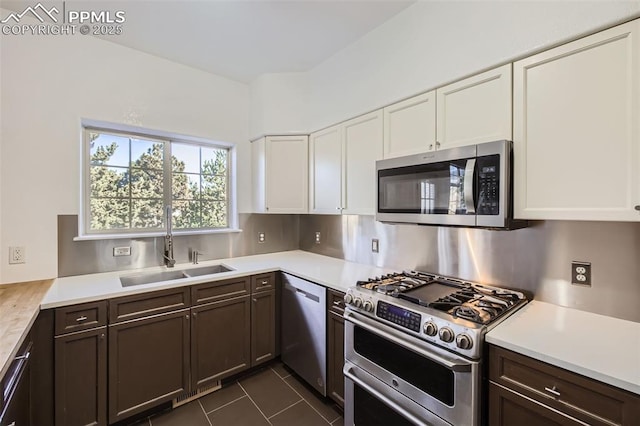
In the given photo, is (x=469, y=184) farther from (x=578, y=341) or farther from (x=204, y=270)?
(x=204, y=270)

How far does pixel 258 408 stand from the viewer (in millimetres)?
2010

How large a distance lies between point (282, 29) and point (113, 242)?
213cm

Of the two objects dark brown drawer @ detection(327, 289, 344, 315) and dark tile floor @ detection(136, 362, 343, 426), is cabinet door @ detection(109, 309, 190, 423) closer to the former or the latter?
dark tile floor @ detection(136, 362, 343, 426)

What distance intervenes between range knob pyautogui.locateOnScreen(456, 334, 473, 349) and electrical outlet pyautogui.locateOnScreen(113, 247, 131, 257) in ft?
A: 8.11

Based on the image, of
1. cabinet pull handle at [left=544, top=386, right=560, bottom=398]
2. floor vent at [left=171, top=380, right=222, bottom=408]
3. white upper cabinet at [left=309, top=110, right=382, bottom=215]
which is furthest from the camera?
white upper cabinet at [left=309, top=110, right=382, bottom=215]

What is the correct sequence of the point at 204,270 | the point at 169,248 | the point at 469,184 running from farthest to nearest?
the point at 204,270 → the point at 169,248 → the point at 469,184

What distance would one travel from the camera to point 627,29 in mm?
1119

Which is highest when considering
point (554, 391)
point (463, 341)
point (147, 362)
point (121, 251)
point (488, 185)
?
point (488, 185)

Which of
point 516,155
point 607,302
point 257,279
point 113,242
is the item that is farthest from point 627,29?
point 113,242

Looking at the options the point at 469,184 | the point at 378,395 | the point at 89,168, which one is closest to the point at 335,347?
the point at 378,395

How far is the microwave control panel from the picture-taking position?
1.40 meters

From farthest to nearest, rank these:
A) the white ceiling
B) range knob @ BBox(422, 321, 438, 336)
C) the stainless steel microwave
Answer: the white ceiling → the stainless steel microwave → range knob @ BBox(422, 321, 438, 336)

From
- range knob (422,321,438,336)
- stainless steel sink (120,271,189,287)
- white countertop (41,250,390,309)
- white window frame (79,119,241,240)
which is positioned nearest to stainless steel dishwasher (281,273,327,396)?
white countertop (41,250,390,309)

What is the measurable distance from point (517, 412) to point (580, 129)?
1.21 meters
